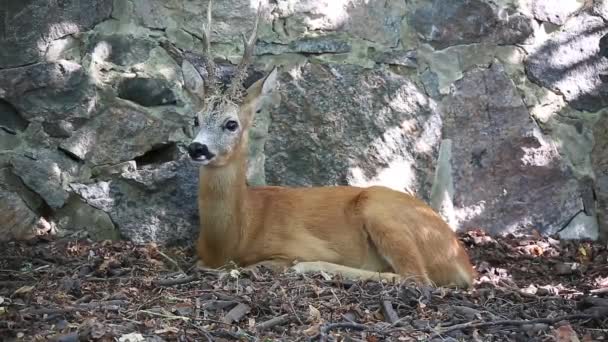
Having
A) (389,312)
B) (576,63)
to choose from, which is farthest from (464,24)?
(389,312)

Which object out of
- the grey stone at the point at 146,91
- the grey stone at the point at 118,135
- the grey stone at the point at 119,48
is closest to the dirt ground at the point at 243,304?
the grey stone at the point at 118,135

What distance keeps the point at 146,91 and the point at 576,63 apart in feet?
→ 10.8

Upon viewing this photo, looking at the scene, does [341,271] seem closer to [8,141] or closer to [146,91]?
[146,91]

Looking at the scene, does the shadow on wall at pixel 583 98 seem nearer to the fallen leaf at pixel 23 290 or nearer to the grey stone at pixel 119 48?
the grey stone at pixel 119 48

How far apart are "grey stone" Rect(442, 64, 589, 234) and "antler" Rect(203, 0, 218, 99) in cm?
183

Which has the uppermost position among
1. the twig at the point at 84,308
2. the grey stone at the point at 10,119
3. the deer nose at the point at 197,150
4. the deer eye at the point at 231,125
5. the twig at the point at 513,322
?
the grey stone at the point at 10,119

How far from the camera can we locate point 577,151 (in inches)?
297

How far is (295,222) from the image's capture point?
6.80 metres

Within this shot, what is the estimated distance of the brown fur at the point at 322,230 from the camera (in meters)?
6.45

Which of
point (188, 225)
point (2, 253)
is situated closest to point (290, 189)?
point (188, 225)

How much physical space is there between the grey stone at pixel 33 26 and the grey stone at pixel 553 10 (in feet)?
11.1

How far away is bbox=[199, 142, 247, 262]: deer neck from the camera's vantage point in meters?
6.44

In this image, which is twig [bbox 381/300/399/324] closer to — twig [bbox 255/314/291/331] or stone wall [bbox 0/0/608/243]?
twig [bbox 255/314/291/331]

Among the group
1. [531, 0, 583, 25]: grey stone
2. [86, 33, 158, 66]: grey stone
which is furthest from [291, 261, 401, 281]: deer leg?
[531, 0, 583, 25]: grey stone
